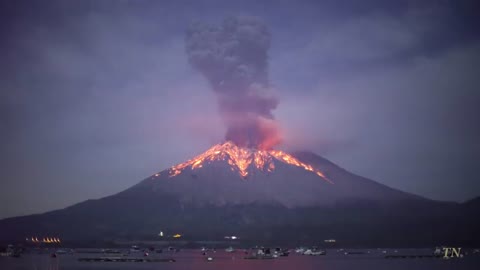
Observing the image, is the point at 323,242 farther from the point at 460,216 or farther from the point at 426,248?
the point at 460,216

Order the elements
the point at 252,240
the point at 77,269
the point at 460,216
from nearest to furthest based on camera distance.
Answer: the point at 77,269
the point at 252,240
the point at 460,216

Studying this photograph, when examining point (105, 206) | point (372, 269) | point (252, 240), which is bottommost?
point (372, 269)

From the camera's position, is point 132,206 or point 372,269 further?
point 132,206

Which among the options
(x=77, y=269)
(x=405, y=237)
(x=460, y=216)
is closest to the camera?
(x=77, y=269)

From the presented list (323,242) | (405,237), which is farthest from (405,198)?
(323,242)

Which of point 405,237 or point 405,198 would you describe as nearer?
point 405,237

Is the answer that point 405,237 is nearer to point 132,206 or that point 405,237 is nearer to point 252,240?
point 252,240

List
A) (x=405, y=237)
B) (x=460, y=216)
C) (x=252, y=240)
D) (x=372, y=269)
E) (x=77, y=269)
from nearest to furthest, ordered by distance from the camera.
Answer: (x=77, y=269) < (x=372, y=269) < (x=252, y=240) < (x=405, y=237) < (x=460, y=216)

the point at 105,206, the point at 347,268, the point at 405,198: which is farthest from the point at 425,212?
the point at 347,268

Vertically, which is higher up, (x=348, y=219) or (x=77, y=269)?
(x=348, y=219)
